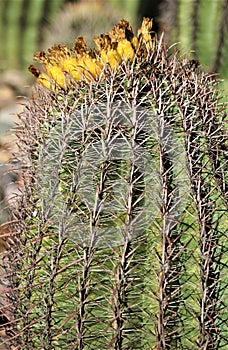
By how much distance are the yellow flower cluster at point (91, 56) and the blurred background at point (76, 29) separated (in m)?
1.14

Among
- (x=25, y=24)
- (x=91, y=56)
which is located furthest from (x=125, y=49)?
(x=25, y=24)

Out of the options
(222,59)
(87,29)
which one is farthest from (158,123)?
(87,29)

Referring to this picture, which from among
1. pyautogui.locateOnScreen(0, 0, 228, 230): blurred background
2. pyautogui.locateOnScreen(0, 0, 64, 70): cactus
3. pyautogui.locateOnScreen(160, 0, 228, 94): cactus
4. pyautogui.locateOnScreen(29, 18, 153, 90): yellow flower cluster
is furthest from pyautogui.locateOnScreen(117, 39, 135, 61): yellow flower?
pyautogui.locateOnScreen(0, 0, 64, 70): cactus

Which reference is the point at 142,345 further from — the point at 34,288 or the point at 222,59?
the point at 222,59

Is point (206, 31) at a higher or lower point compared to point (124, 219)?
higher

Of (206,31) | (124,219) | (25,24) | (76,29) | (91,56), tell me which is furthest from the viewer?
(25,24)

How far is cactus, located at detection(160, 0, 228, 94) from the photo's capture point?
13.1 ft

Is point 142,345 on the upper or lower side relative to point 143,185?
lower

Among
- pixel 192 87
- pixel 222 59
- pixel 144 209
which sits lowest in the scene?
pixel 144 209

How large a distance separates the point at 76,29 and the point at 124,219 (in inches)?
151

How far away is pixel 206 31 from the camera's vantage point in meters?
4.04

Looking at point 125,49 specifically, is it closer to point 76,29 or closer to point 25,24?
point 76,29

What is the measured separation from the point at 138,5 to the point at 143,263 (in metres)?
4.84

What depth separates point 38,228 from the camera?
1.62 m
